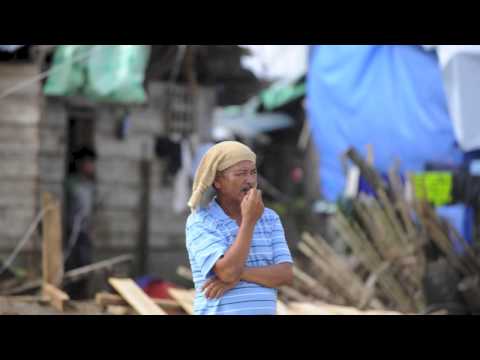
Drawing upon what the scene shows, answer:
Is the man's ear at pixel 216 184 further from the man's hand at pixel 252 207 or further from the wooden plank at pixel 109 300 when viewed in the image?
the wooden plank at pixel 109 300

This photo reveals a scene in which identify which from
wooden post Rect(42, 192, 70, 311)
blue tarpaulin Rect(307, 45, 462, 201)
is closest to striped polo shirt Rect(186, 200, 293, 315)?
wooden post Rect(42, 192, 70, 311)

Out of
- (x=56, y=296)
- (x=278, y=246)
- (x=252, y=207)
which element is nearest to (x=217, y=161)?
(x=252, y=207)

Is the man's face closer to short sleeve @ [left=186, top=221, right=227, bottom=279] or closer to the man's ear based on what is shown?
the man's ear

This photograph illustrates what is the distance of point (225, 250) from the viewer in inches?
101

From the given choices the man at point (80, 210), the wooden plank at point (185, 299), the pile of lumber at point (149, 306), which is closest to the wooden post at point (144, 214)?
the man at point (80, 210)

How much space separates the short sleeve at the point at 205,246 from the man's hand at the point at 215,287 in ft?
0.08

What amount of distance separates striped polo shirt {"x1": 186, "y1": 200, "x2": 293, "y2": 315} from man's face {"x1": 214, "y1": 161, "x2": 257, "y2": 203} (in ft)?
0.26

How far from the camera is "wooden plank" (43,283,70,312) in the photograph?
4758 millimetres

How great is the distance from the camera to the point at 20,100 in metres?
9.06
